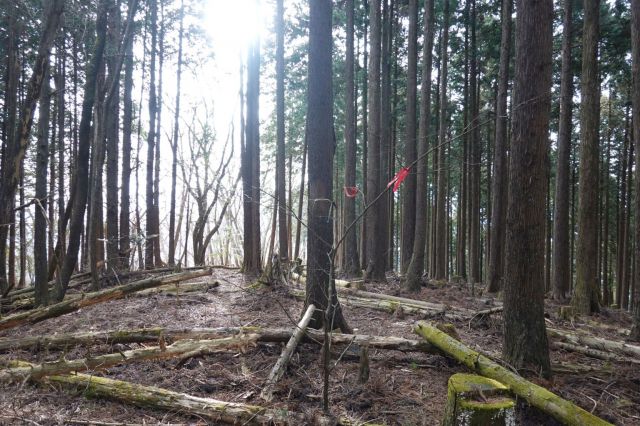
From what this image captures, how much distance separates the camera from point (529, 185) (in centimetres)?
438

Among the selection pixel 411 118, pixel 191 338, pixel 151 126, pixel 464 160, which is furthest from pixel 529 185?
pixel 151 126

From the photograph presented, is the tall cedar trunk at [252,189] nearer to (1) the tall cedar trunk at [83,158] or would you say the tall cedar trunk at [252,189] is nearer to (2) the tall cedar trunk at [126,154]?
(1) the tall cedar trunk at [83,158]

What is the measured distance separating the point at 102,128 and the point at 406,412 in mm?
8167

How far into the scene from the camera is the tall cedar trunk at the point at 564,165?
418 inches

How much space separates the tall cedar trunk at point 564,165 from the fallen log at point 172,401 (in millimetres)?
10037

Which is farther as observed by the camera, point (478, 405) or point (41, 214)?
point (41, 214)

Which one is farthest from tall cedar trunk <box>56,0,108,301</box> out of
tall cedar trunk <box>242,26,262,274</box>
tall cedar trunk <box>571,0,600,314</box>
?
tall cedar trunk <box>571,0,600,314</box>

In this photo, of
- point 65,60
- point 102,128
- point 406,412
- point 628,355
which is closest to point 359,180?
point 65,60

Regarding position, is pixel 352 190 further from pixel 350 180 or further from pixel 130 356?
pixel 350 180

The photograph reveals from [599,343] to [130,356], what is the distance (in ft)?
21.0

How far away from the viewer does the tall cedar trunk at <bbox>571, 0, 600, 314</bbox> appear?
28.7 feet

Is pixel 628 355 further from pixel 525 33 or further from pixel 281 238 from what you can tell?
pixel 281 238

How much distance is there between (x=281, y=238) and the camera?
13828mm

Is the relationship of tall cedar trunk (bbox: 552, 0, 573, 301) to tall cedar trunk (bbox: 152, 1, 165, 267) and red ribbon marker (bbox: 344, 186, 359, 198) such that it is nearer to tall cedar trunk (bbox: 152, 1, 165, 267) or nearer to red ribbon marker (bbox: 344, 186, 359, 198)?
red ribbon marker (bbox: 344, 186, 359, 198)
